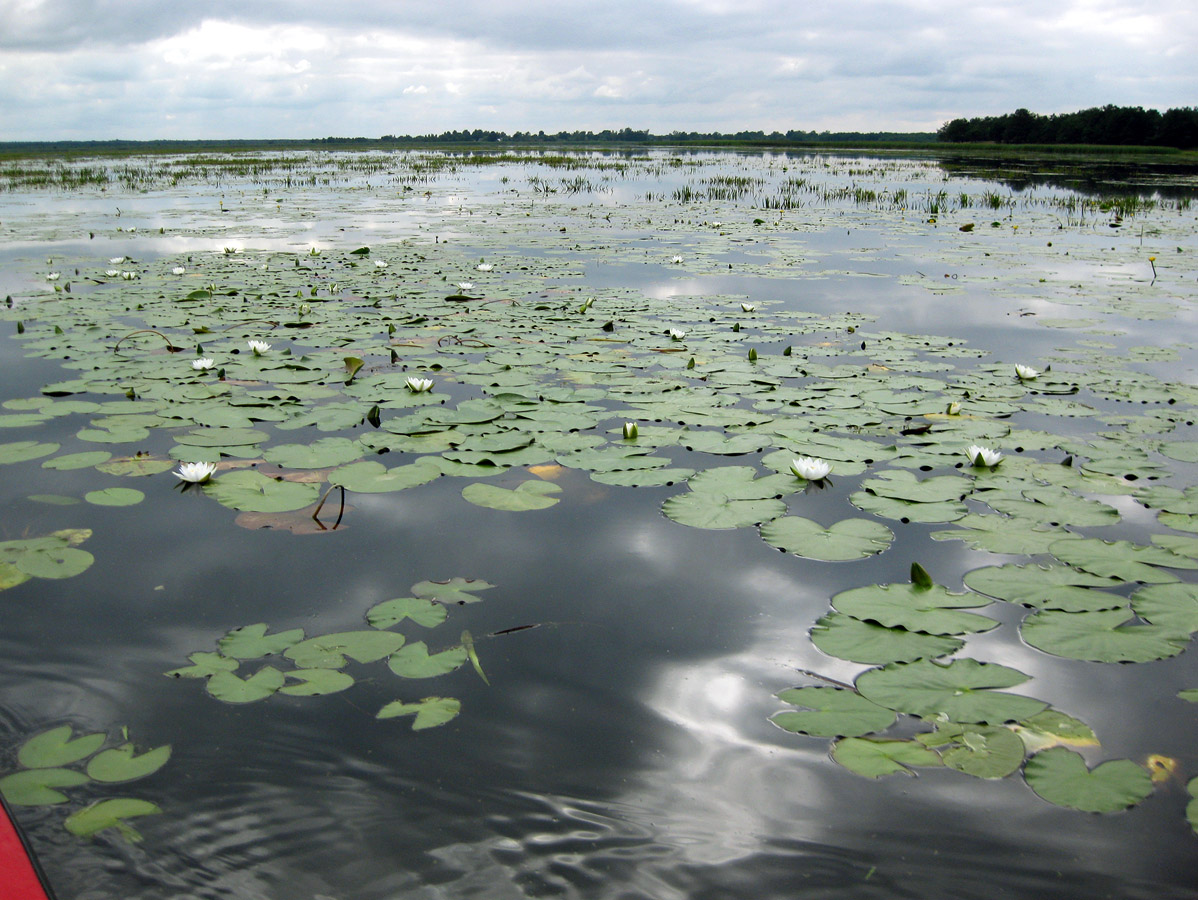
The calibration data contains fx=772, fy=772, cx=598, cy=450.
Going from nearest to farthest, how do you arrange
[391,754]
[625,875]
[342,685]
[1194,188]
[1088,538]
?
[625,875], [391,754], [342,685], [1088,538], [1194,188]

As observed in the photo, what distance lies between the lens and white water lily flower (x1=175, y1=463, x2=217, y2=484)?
2820 mm

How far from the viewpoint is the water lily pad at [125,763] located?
1552mm

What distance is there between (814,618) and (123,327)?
515cm

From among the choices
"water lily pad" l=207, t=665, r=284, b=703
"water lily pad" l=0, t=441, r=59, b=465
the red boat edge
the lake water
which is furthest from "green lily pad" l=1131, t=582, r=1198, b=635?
"water lily pad" l=0, t=441, r=59, b=465

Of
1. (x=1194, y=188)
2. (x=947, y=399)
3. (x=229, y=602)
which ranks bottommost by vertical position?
(x=229, y=602)

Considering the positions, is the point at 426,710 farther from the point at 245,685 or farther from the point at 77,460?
the point at 77,460

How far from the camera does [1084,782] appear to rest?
60.4 inches

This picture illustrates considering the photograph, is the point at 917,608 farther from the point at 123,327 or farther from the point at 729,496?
the point at 123,327

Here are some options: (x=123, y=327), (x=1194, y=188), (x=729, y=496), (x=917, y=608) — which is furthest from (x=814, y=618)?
(x=1194, y=188)

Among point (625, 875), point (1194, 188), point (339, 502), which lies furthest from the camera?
point (1194, 188)

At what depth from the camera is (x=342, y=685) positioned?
1819mm

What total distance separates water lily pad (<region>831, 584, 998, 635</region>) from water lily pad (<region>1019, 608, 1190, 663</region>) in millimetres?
123

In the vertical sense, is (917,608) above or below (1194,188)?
below

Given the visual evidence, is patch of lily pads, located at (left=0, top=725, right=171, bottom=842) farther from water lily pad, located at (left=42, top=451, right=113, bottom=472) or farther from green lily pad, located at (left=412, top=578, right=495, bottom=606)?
water lily pad, located at (left=42, top=451, right=113, bottom=472)
